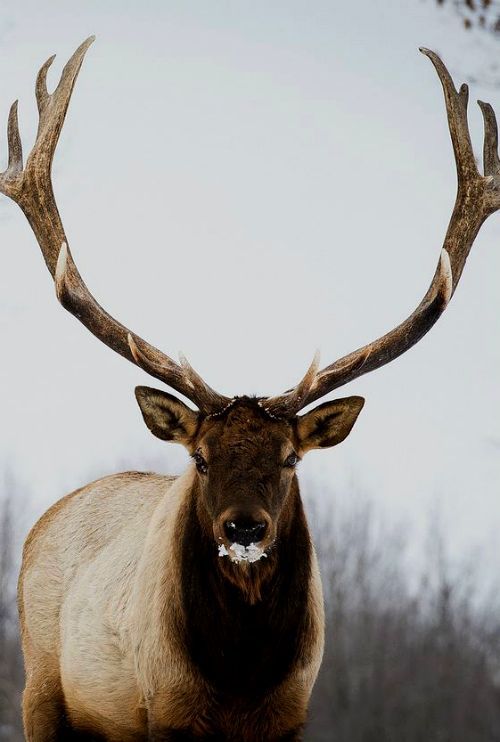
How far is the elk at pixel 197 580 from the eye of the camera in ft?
24.2

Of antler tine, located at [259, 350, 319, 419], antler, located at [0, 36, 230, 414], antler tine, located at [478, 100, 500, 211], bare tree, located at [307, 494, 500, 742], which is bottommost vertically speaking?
bare tree, located at [307, 494, 500, 742]

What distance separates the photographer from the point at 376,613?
5081 centimetres

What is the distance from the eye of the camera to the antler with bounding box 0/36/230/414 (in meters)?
7.97

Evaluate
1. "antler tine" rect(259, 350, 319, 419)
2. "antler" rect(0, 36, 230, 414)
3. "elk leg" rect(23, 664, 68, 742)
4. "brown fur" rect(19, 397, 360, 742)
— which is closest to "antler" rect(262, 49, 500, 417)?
"antler tine" rect(259, 350, 319, 419)

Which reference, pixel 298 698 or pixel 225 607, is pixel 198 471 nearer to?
pixel 225 607

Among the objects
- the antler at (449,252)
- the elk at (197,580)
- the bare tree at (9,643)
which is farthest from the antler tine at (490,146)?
the bare tree at (9,643)

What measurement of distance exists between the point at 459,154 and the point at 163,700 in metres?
4.57

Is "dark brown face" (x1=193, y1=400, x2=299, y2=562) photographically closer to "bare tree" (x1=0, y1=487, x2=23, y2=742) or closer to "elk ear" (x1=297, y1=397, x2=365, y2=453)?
"elk ear" (x1=297, y1=397, x2=365, y2=453)

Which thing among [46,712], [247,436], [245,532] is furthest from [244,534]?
[46,712]

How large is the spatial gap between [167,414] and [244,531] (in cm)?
119

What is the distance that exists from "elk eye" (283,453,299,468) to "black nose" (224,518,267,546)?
0.58 meters

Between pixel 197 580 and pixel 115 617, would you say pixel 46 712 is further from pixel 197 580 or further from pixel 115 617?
pixel 197 580

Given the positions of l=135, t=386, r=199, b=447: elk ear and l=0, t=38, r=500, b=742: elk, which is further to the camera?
l=135, t=386, r=199, b=447: elk ear

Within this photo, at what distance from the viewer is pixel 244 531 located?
22.5 ft
